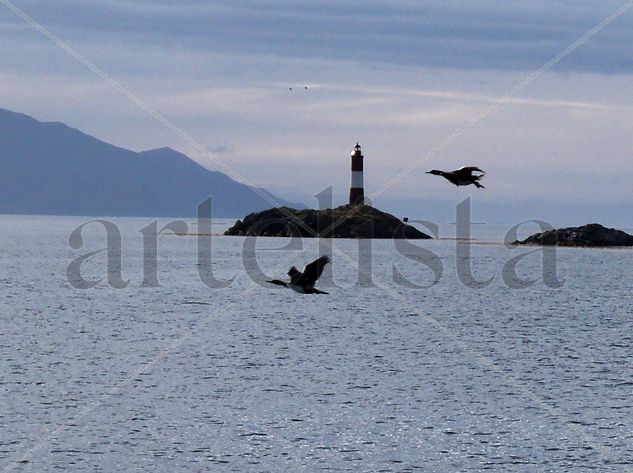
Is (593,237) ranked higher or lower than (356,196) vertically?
lower

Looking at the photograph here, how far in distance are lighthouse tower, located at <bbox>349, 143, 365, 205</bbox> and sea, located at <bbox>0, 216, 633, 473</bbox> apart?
217 ft

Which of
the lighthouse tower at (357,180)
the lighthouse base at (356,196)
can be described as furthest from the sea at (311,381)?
the lighthouse base at (356,196)

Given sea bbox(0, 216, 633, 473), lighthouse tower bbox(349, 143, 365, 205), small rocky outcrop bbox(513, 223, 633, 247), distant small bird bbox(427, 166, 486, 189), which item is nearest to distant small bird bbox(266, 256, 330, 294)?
sea bbox(0, 216, 633, 473)

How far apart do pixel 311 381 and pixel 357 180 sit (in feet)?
412

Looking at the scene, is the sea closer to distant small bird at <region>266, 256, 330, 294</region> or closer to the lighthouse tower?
distant small bird at <region>266, 256, 330, 294</region>

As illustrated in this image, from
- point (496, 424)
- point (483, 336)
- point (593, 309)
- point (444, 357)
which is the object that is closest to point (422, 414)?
point (496, 424)

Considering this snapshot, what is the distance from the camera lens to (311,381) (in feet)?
141

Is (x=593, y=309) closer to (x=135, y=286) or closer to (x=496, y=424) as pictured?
(x=135, y=286)

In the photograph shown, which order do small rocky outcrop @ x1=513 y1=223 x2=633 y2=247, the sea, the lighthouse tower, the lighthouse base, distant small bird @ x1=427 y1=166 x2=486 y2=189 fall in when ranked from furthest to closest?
small rocky outcrop @ x1=513 y1=223 x2=633 y2=247 < the lighthouse base < the lighthouse tower < distant small bird @ x1=427 y1=166 x2=486 y2=189 < the sea

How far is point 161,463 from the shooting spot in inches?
1147

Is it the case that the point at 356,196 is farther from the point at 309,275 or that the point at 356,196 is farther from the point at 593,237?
the point at 309,275

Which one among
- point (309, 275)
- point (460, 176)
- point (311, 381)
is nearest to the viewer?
point (460, 176)

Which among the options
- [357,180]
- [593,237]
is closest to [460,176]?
[357,180]

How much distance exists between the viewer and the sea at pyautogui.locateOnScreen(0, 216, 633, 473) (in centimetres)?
3056
